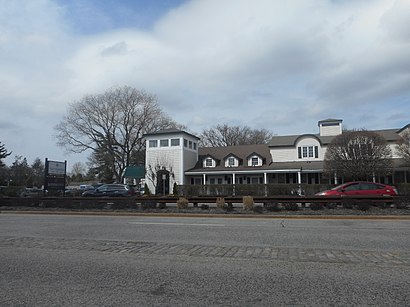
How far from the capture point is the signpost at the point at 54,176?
28.9 metres

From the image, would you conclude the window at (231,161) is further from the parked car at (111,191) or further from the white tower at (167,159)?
the parked car at (111,191)

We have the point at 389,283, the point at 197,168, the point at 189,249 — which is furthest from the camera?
the point at 197,168

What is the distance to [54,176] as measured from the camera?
29.5 metres

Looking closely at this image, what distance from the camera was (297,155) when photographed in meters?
48.2

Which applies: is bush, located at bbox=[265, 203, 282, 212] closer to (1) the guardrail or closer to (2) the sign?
(1) the guardrail

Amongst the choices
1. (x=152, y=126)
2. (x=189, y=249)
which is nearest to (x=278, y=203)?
(x=189, y=249)

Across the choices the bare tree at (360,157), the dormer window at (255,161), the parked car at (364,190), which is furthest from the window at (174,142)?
the parked car at (364,190)

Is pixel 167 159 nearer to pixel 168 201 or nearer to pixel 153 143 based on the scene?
pixel 153 143

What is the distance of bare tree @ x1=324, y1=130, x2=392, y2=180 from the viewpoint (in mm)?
36219

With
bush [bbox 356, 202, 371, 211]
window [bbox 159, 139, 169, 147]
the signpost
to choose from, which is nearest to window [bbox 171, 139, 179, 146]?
window [bbox 159, 139, 169, 147]

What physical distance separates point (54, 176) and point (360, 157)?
90.8 ft

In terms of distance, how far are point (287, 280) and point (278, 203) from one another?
14.6 metres

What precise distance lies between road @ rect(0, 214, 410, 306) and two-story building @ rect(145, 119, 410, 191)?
35.3 m

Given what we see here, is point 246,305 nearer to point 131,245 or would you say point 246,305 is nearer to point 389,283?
point 389,283
